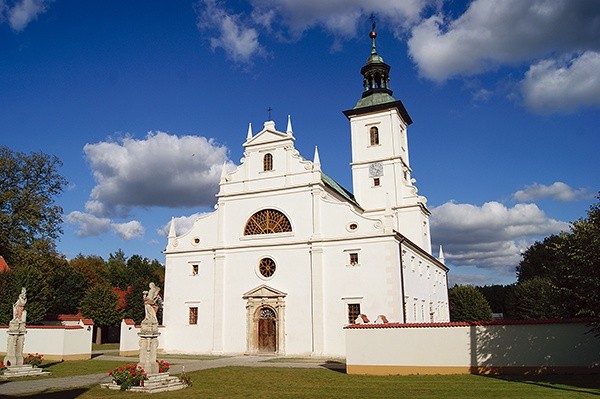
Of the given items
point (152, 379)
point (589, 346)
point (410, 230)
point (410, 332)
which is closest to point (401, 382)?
point (410, 332)

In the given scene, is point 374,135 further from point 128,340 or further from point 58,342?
point 58,342

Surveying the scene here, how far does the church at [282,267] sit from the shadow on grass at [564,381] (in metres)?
11.9

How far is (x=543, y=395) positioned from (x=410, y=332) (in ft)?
22.7

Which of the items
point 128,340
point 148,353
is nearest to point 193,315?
point 128,340

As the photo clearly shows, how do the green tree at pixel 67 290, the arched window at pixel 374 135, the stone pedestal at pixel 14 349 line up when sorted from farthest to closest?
the green tree at pixel 67 290 < the arched window at pixel 374 135 < the stone pedestal at pixel 14 349

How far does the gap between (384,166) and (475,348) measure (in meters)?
23.7

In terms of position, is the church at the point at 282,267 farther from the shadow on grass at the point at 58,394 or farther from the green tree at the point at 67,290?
the green tree at the point at 67,290

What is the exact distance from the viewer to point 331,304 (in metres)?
30.0

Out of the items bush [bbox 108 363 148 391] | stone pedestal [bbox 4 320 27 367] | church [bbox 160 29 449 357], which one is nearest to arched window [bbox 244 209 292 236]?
church [bbox 160 29 449 357]

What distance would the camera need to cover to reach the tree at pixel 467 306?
60875 mm

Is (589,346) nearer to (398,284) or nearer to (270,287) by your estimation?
(398,284)

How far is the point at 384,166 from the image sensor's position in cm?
4056

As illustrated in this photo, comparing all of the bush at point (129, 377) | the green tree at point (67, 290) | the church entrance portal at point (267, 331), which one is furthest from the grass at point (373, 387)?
the green tree at point (67, 290)

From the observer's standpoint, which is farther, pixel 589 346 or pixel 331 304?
pixel 331 304
